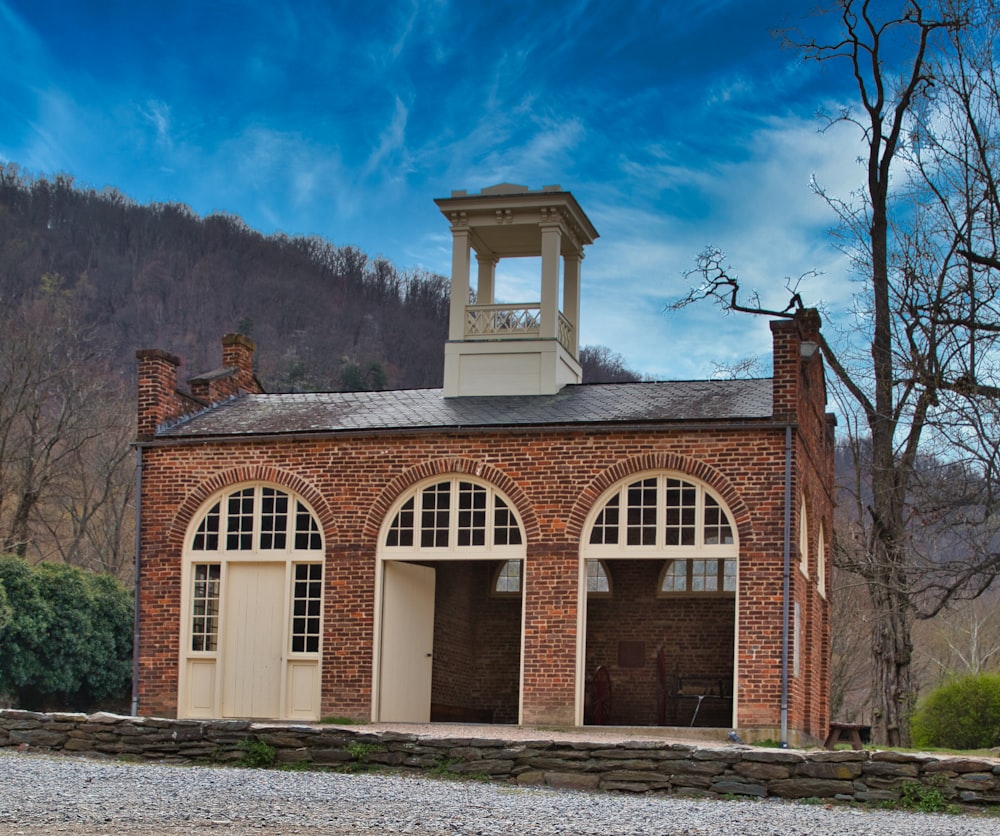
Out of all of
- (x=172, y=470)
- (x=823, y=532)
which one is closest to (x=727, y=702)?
(x=823, y=532)

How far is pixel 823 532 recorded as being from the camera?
82.2 ft

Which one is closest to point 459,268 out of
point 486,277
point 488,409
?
point 486,277

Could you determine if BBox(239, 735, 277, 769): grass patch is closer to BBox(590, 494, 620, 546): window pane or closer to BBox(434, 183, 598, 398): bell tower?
BBox(590, 494, 620, 546): window pane

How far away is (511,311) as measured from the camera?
24.6 metres

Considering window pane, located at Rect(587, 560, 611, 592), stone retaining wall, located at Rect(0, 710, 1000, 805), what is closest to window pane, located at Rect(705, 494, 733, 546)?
window pane, located at Rect(587, 560, 611, 592)

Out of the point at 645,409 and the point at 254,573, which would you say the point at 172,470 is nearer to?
the point at 254,573

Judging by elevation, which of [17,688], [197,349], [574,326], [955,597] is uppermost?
[197,349]

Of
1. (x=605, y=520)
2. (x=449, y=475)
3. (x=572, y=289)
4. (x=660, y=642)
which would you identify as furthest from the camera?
(x=572, y=289)

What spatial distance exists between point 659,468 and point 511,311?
5270 mm

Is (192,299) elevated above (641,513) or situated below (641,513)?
above

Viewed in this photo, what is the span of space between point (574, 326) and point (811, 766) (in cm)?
1313

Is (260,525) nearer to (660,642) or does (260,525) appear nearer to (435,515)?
(435,515)

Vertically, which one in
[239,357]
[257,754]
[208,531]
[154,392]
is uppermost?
[239,357]

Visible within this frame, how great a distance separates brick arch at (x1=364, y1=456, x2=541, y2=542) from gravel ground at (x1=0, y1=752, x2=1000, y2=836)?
730cm
